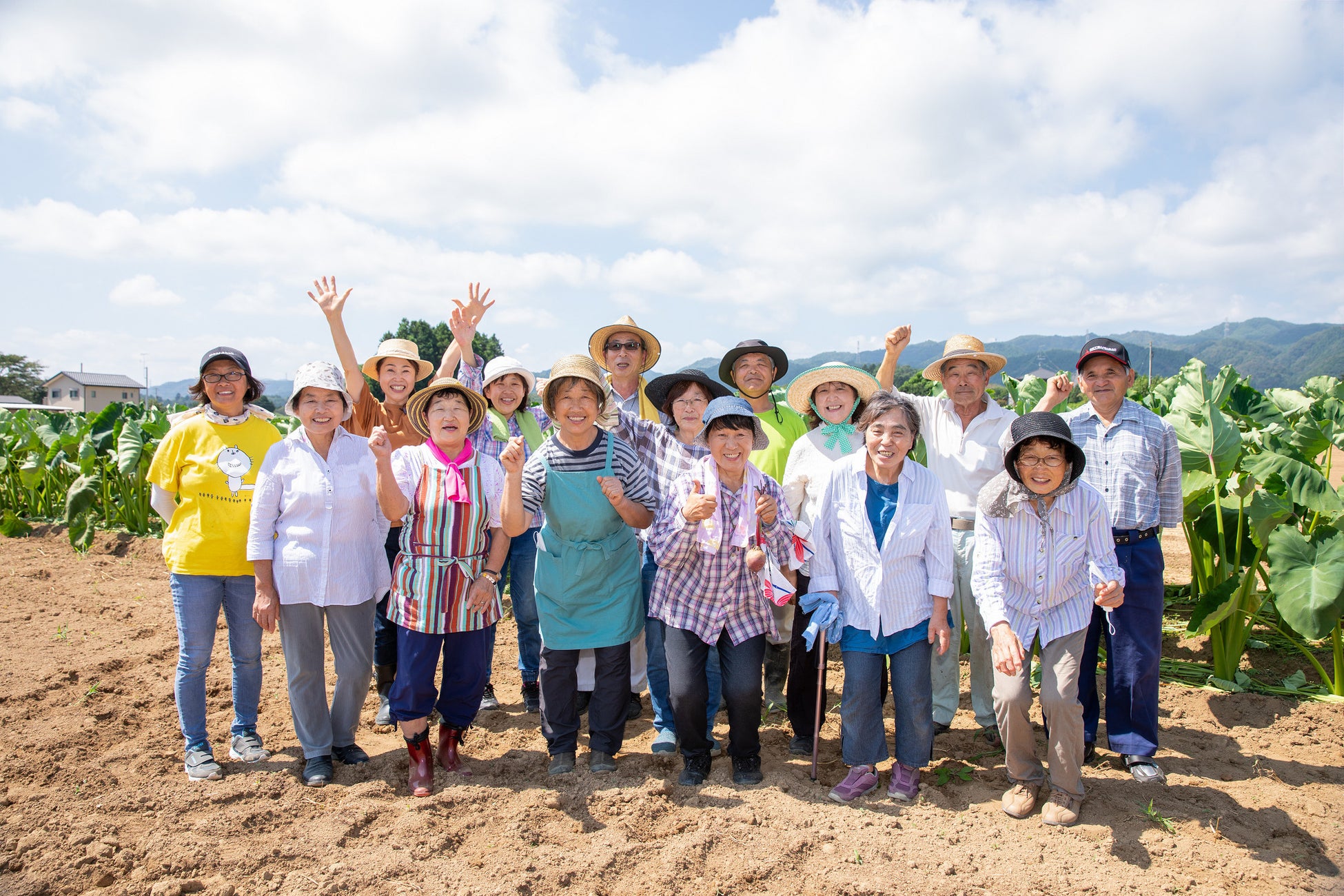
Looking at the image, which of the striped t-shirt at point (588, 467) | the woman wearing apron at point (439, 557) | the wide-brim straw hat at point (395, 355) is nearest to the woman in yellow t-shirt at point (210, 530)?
the wide-brim straw hat at point (395, 355)

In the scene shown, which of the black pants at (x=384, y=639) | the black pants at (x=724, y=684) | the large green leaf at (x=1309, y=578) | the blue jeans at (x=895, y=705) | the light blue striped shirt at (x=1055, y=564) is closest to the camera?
the light blue striped shirt at (x=1055, y=564)

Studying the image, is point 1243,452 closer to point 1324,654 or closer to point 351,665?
point 1324,654

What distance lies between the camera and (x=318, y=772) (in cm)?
373

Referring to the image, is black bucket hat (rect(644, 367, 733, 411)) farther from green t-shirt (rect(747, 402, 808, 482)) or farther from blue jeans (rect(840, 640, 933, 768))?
blue jeans (rect(840, 640, 933, 768))

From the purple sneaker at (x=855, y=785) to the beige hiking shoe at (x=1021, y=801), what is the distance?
570mm

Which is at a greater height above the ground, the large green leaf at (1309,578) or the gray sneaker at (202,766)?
the large green leaf at (1309,578)

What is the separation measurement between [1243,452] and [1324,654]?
1434 mm

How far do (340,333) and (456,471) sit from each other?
130 centimetres

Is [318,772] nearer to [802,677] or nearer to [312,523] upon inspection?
[312,523]

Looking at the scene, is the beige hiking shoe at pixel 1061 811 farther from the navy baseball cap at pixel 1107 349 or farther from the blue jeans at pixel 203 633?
the blue jeans at pixel 203 633

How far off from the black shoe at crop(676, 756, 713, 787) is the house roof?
8853 centimetres

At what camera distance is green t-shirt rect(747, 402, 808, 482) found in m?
4.39

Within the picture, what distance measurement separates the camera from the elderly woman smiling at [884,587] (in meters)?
3.45

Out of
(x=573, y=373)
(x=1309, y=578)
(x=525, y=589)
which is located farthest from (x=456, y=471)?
(x=1309, y=578)
